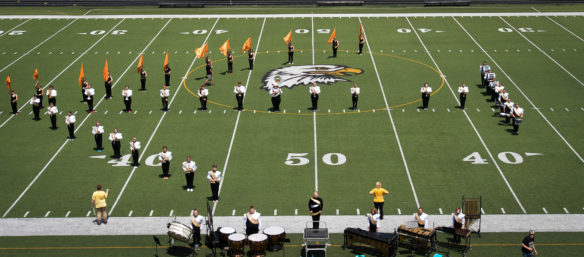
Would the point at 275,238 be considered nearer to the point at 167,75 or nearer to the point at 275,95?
the point at 275,95

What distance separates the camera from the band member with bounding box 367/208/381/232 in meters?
21.4

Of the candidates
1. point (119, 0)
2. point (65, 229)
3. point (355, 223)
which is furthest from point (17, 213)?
point (119, 0)

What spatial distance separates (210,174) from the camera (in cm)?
2434

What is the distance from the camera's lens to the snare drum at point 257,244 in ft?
66.1

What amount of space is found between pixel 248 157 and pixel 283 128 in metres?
3.61

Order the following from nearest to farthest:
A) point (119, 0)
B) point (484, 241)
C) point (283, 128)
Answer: point (484, 241), point (283, 128), point (119, 0)

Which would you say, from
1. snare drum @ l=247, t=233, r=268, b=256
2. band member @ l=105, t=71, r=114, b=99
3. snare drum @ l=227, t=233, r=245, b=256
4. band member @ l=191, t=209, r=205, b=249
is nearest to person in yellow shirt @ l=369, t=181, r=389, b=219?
snare drum @ l=247, t=233, r=268, b=256

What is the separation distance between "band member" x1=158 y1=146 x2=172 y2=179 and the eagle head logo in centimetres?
1217

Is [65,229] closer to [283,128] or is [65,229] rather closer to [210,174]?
[210,174]

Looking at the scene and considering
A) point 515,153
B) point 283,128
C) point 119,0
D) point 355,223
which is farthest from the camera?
point 119,0

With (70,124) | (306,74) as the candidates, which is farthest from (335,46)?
(70,124)

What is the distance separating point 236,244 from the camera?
20.1m

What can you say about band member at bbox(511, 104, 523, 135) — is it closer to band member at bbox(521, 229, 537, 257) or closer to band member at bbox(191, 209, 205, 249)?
band member at bbox(521, 229, 537, 257)

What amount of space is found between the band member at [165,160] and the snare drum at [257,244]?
6843 millimetres
